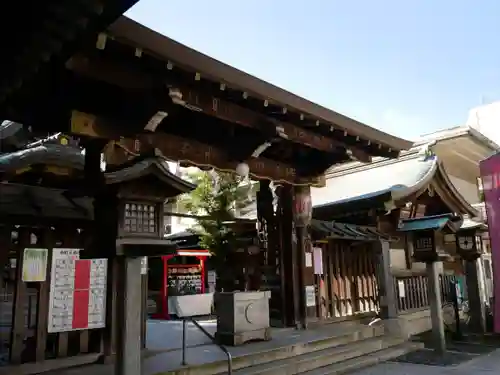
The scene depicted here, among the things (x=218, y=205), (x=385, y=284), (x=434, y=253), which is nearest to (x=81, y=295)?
(x=434, y=253)

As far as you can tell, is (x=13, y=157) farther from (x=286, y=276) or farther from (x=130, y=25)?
(x=286, y=276)

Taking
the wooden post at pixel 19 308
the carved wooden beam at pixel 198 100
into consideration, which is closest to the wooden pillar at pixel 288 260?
the carved wooden beam at pixel 198 100

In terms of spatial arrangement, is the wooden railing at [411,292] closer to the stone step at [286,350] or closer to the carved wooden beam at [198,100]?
the stone step at [286,350]

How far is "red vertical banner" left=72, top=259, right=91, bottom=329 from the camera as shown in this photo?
639 centimetres

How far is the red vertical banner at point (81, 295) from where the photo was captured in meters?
6.39

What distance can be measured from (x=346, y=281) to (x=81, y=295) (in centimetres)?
672

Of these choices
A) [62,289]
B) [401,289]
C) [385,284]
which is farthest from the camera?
[401,289]

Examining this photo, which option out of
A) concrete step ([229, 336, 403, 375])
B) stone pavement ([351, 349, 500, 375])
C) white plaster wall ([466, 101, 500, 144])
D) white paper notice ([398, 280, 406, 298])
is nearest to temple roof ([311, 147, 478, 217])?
white paper notice ([398, 280, 406, 298])

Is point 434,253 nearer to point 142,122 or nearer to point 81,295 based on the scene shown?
point 142,122

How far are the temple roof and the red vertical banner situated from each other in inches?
276

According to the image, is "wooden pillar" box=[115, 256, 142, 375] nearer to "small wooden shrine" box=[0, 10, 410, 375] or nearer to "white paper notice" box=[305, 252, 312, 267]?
"small wooden shrine" box=[0, 10, 410, 375]

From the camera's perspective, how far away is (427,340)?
1073cm

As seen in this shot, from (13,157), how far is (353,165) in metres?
11.6

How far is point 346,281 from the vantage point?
11.1 metres
